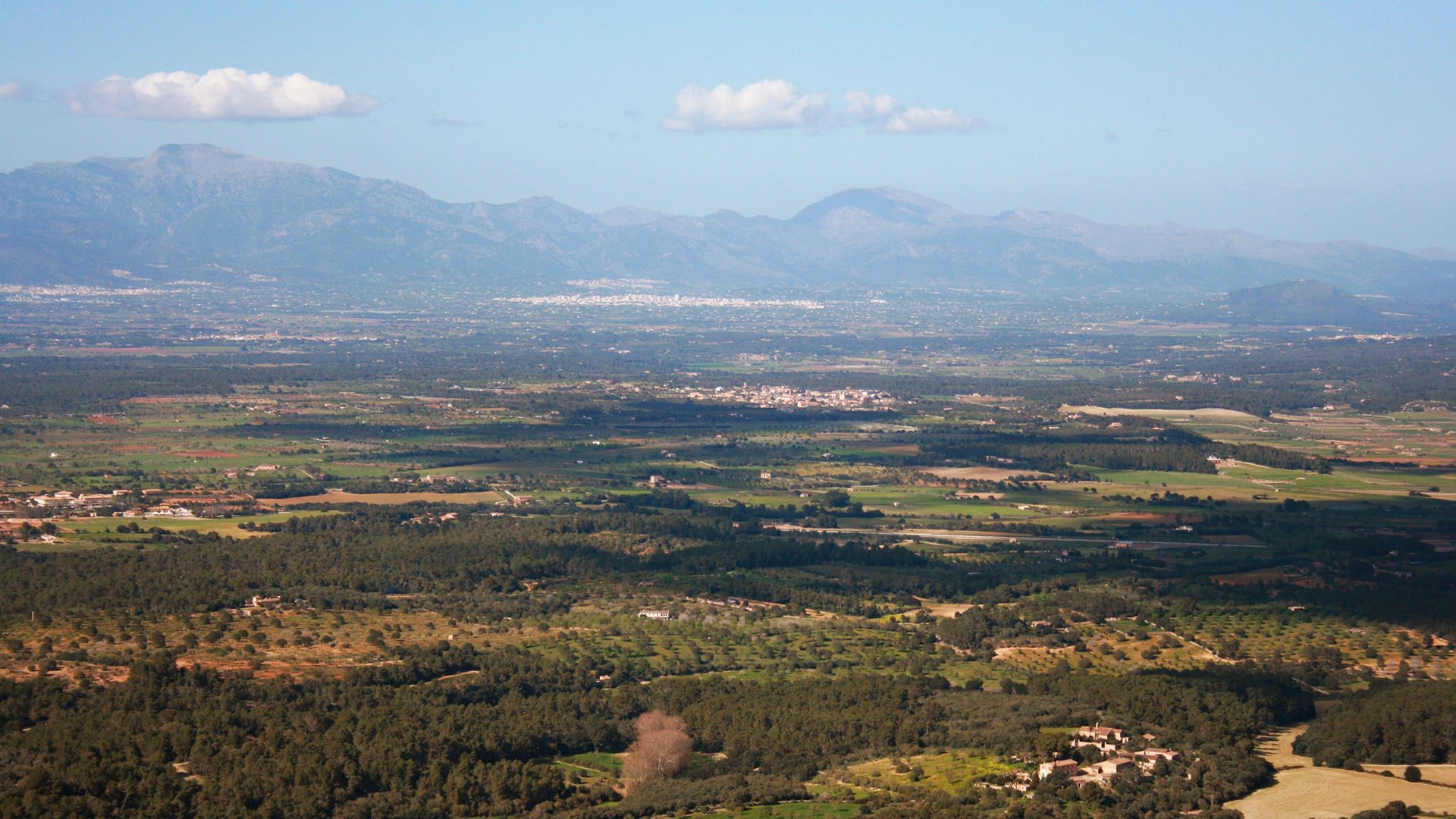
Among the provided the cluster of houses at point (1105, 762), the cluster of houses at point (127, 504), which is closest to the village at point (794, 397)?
the cluster of houses at point (127, 504)

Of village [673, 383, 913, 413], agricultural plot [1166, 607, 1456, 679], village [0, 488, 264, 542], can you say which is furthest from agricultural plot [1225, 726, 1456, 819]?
village [673, 383, 913, 413]

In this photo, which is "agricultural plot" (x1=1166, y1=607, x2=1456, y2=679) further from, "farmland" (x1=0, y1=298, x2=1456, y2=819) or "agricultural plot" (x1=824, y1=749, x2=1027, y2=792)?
"agricultural plot" (x1=824, y1=749, x2=1027, y2=792)

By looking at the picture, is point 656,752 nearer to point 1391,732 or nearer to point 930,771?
point 930,771

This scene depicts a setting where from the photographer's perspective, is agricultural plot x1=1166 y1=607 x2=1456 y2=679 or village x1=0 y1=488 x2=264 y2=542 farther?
village x1=0 y1=488 x2=264 y2=542

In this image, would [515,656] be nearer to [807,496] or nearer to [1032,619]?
[1032,619]

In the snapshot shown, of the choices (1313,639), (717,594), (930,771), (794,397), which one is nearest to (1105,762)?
(930,771)

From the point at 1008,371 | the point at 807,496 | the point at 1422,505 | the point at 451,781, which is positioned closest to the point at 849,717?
the point at 451,781
